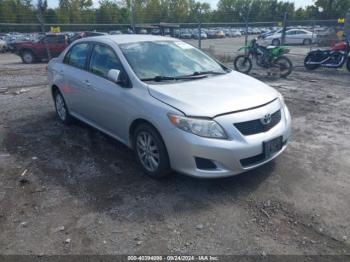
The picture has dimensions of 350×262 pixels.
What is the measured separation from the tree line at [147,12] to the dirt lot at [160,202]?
8563 millimetres

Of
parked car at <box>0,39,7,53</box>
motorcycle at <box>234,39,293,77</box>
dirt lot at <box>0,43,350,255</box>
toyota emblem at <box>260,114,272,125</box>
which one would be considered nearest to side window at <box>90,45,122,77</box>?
dirt lot at <box>0,43,350,255</box>

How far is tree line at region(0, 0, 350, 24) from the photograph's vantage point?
18.2m

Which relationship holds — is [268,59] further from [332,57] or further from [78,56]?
[78,56]

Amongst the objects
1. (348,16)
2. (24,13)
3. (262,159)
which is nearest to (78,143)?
(262,159)

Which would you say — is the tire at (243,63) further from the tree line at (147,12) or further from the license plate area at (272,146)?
the license plate area at (272,146)

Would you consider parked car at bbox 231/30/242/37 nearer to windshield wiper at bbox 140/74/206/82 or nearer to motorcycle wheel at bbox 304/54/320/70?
motorcycle wheel at bbox 304/54/320/70

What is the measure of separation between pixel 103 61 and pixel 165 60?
904mm

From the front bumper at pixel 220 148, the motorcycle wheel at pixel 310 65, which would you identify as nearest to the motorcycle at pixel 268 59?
the motorcycle wheel at pixel 310 65

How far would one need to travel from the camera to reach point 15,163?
4469mm

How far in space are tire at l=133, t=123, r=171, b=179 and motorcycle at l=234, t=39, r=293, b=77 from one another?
313 inches

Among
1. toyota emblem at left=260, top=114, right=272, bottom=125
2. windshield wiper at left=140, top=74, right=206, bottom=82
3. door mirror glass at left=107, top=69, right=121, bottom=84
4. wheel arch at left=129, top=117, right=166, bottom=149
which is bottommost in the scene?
wheel arch at left=129, top=117, right=166, bottom=149

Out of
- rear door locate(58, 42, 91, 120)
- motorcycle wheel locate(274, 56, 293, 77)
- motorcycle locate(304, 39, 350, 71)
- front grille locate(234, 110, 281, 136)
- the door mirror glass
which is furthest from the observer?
motorcycle locate(304, 39, 350, 71)

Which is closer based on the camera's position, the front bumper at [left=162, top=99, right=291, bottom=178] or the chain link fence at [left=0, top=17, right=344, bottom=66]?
the front bumper at [left=162, top=99, right=291, bottom=178]

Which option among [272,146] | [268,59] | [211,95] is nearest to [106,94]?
[211,95]
